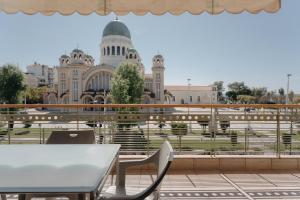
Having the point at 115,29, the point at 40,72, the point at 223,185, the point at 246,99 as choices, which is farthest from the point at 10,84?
the point at 40,72

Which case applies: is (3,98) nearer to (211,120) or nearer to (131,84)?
(131,84)

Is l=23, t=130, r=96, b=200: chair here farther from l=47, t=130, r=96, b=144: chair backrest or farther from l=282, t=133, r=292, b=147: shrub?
l=282, t=133, r=292, b=147: shrub

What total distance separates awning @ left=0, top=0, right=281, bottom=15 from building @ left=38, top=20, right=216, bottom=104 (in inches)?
1590

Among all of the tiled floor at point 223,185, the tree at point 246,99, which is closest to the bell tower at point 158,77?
the tree at point 246,99

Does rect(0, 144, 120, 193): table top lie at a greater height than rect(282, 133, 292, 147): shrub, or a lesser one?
greater

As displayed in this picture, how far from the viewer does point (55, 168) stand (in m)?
1.51

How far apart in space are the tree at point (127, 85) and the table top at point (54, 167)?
26108 millimetres

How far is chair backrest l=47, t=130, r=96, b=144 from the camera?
2492 millimetres

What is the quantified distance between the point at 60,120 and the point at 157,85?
1809 inches

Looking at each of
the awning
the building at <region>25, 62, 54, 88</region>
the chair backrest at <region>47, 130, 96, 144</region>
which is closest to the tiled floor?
the chair backrest at <region>47, 130, 96, 144</region>

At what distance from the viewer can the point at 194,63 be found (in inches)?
1453

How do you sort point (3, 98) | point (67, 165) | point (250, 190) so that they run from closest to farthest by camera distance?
point (67, 165)
point (250, 190)
point (3, 98)

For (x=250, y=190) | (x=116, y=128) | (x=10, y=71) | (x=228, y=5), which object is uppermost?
(x=10, y=71)

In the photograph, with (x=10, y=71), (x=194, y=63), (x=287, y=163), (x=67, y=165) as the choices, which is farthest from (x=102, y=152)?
(x=194, y=63)
